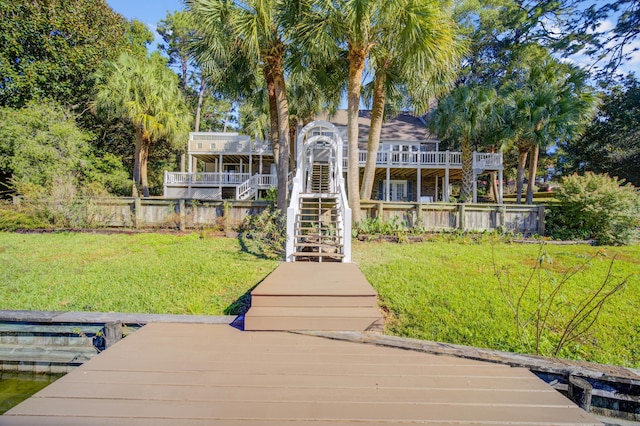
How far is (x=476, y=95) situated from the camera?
14875 mm

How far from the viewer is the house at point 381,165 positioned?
17500 millimetres

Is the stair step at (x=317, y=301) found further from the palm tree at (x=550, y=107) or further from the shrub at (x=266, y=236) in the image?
the palm tree at (x=550, y=107)

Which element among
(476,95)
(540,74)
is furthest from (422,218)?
Answer: (540,74)

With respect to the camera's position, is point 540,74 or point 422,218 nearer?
point 422,218

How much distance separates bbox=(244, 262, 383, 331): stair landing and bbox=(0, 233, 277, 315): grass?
1140 mm

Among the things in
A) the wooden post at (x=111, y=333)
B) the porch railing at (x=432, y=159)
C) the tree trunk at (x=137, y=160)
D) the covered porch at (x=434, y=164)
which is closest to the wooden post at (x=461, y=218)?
the covered porch at (x=434, y=164)

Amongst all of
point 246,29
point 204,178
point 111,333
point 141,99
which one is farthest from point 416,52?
point 204,178

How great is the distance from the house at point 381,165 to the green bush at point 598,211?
650 cm

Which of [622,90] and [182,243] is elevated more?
[622,90]

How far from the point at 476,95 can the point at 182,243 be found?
590 inches

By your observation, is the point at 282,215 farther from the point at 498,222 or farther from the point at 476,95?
the point at 476,95

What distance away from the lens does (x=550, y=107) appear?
45.5ft

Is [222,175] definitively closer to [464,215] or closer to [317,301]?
[464,215]

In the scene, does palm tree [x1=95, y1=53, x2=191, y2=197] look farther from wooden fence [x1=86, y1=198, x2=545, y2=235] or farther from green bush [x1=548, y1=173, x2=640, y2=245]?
green bush [x1=548, y1=173, x2=640, y2=245]
